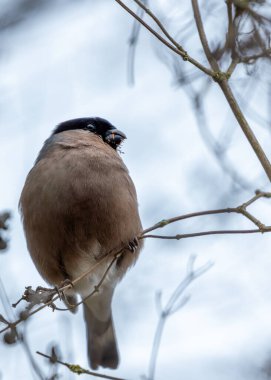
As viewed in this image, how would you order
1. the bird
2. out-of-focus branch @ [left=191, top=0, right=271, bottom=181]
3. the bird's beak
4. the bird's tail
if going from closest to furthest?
out-of-focus branch @ [left=191, top=0, right=271, bottom=181] → the bird → the bird's beak → the bird's tail

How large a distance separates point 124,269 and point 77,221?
596 mm

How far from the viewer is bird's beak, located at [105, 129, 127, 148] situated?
477 cm

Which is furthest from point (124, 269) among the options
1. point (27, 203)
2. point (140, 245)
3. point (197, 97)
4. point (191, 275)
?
point (197, 97)

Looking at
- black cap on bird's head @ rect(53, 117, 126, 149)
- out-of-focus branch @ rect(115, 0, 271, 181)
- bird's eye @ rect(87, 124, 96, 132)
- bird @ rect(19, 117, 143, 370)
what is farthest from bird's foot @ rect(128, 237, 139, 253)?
out-of-focus branch @ rect(115, 0, 271, 181)

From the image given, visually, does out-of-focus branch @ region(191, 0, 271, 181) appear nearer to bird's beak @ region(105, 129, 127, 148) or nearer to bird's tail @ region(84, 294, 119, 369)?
bird's beak @ region(105, 129, 127, 148)

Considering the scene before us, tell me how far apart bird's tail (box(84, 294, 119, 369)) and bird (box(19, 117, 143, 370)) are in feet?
1.72

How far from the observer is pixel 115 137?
188 inches

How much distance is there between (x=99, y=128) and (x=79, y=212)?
106cm

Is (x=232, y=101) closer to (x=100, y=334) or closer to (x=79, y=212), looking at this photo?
(x=79, y=212)

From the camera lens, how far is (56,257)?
418 cm

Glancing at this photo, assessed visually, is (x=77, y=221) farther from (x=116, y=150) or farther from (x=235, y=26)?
(x=235, y=26)

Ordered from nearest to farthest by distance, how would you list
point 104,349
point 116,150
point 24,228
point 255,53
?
point 255,53
point 24,228
point 116,150
point 104,349

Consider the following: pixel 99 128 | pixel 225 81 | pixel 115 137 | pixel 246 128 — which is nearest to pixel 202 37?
pixel 225 81

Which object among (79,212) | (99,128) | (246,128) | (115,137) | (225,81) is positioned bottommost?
(246,128)
